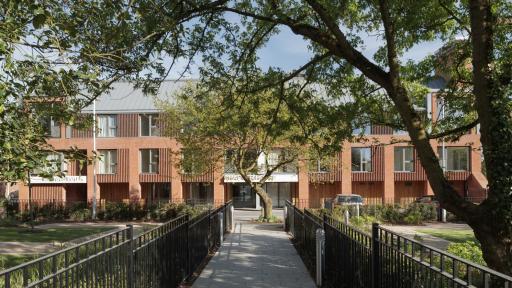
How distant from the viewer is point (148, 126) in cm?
4722

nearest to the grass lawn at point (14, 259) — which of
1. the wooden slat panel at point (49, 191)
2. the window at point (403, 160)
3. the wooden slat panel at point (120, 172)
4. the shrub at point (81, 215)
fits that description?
the shrub at point (81, 215)

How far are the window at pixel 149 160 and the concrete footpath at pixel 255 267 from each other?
30894mm

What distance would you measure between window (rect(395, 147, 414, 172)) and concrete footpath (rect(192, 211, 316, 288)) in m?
31.2

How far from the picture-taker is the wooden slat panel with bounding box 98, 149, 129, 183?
47.2 meters

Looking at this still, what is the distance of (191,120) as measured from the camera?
2759 centimetres

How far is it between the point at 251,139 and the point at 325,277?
58.2 feet

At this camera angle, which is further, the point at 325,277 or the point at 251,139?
the point at 251,139

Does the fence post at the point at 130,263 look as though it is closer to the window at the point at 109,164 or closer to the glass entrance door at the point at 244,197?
the window at the point at 109,164

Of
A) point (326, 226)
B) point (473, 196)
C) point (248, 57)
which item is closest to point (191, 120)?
point (248, 57)

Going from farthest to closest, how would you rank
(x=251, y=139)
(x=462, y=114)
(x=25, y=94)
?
1. (x=251, y=139)
2. (x=462, y=114)
3. (x=25, y=94)

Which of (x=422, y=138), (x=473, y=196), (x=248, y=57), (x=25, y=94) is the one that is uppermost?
(x=248, y=57)

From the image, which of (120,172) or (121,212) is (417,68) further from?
(120,172)

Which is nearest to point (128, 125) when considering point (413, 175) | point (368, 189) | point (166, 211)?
point (166, 211)

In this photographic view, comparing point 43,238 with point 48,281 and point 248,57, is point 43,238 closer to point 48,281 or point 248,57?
point 248,57
